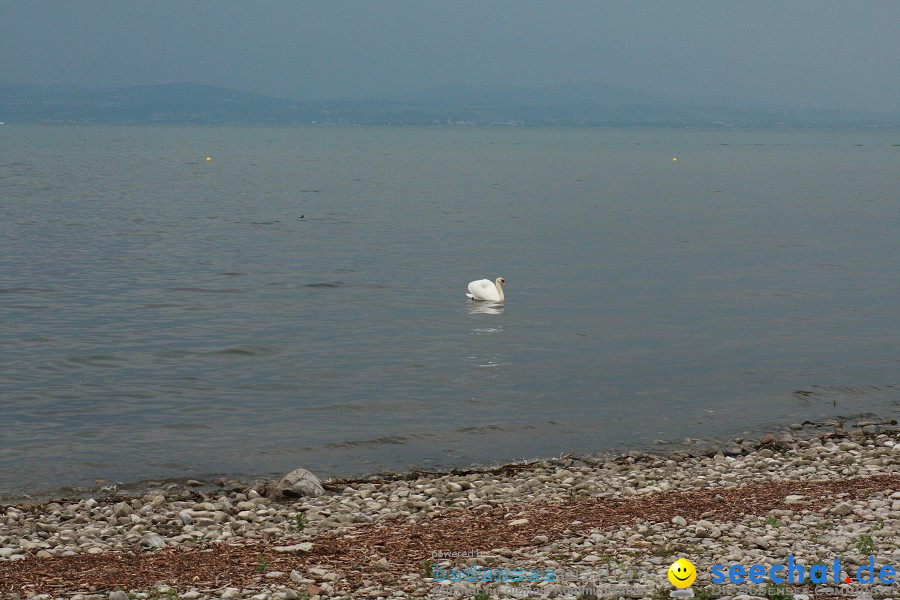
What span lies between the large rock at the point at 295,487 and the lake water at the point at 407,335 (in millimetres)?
1495

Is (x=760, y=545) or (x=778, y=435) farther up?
(x=760, y=545)

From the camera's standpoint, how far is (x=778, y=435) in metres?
17.0

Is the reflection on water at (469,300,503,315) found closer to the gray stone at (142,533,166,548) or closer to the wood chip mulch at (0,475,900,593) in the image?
the wood chip mulch at (0,475,900,593)

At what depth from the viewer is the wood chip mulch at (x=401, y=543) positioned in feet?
31.0

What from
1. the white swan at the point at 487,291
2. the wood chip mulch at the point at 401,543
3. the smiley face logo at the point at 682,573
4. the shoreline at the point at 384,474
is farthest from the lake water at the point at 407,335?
the smiley face logo at the point at 682,573

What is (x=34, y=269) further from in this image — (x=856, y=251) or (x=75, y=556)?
(x=856, y=251)

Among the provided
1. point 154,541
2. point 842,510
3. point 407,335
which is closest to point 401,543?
point 154,541

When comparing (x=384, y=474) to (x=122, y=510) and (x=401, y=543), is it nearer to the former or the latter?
(x=122, y=510)

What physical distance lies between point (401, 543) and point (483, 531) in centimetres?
94

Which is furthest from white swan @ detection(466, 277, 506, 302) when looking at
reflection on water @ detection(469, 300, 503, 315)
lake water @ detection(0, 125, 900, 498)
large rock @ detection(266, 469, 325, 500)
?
large rock @ detection(266, 469, 325, 500)

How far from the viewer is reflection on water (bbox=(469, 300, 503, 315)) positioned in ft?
89.5

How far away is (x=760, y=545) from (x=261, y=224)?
132ft

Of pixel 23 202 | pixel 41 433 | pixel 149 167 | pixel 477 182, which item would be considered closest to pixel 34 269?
pixel 41 433

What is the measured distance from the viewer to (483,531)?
11.0 metres
